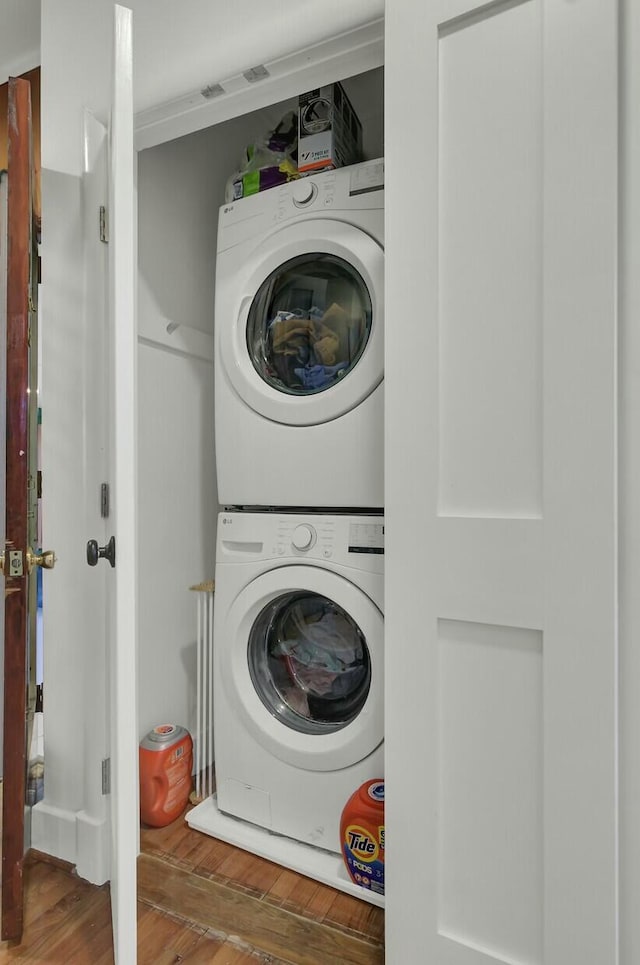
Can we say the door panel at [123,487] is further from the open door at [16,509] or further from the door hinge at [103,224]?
the door hinge at [103,224]

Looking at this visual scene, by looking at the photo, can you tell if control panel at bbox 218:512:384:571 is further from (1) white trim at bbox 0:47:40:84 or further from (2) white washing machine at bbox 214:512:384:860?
(1) white trim at bbox 0:47:40:84

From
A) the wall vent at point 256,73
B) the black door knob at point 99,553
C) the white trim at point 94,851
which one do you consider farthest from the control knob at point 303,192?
the white trim at point 94,851

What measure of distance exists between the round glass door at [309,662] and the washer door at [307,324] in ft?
1.71

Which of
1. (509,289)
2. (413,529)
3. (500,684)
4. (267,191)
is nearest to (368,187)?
(267,191)

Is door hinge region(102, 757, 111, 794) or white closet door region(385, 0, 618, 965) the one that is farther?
door hinge region(102, 757, 111, 794)

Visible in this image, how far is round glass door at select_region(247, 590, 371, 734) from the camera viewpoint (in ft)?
4.70

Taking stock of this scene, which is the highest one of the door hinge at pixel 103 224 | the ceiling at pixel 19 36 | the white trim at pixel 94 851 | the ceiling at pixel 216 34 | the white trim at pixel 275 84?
the ceiling at pixel 19 36

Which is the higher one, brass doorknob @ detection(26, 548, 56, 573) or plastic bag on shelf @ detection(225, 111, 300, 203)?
plastic bag on shelf @ detection(225, 111, 300, 203)

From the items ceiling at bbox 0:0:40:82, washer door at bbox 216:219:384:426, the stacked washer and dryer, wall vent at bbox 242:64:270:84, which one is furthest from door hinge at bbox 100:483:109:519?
ceiling at bbox 0:0:40:82

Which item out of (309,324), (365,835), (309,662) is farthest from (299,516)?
(365,835)

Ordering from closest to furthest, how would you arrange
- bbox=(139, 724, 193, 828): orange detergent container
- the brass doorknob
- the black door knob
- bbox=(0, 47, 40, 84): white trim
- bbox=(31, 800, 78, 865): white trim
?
the black door knob < the brass doorknob < bbox=(31, 800, 78, 865): white trim < bbox=(139, 724, 193, 828): orange detergent container < bbox=(0, 47, 40, 84): white trim

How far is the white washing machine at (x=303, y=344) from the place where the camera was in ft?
4.34

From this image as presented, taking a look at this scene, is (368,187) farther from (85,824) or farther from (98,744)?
(85,824)

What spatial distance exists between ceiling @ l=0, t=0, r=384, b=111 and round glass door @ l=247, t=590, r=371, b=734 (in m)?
1.26
